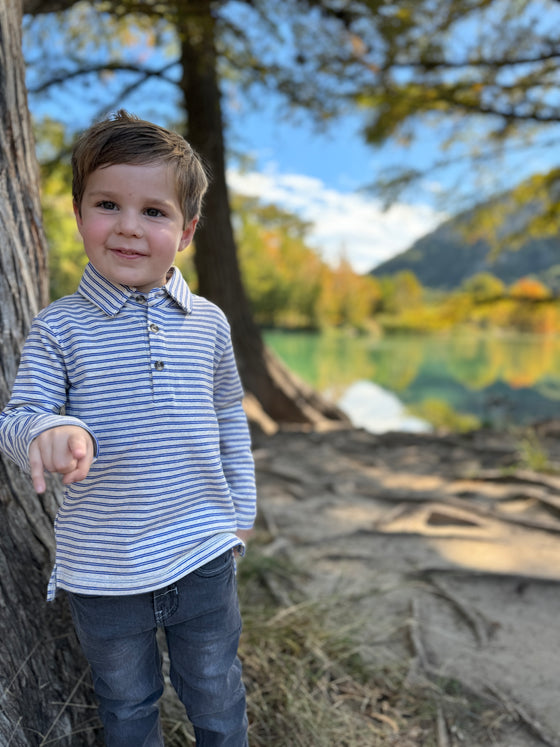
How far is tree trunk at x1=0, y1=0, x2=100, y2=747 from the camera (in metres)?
1.33

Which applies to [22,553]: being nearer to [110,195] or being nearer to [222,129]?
[110,195]

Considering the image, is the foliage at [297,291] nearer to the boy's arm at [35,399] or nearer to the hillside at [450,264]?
the hillside at [450,264]

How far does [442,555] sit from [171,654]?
1966mm

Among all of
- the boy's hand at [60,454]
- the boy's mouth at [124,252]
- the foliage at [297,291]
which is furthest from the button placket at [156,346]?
the foliage at [297,291]

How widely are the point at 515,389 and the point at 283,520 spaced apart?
13673 mm

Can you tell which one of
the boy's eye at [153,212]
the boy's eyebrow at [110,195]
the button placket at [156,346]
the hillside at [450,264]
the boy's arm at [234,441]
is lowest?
the boy's arm at [234,441]

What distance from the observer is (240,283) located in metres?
6.33

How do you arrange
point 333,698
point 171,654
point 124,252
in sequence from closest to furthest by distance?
point 124,252
point 171,654
point 333,698

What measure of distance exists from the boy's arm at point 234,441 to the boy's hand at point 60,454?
18.5 inches

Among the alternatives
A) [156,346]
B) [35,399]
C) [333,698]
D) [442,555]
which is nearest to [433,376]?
[442,555]

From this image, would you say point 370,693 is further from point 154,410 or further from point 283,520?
point 283,520

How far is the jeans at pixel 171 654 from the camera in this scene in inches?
47.2

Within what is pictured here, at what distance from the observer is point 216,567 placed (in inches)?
49.7

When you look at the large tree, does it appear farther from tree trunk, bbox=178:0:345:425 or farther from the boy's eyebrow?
the boy's eyebrow
